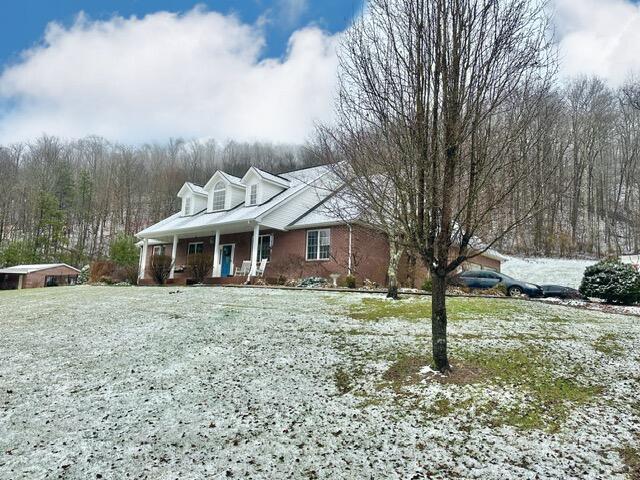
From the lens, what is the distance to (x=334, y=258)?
17.4 metres

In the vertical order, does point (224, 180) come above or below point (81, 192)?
below

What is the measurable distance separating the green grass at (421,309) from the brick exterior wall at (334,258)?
15.3 ft

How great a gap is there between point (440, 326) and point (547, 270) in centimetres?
2330

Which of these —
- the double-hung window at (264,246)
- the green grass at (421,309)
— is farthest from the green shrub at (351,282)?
the double-hung window at (264,246)

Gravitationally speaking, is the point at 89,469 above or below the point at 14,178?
below

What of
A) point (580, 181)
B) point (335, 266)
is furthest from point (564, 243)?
point (335, 266)

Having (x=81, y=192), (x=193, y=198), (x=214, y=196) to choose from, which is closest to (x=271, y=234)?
(x=214, y=196)

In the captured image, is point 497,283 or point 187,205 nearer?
point 497,283

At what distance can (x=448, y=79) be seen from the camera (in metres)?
4.88

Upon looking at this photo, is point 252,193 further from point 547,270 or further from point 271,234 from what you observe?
point 547,270

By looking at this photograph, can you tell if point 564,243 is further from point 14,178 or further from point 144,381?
point 14,178

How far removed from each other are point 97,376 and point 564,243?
30.6 meters

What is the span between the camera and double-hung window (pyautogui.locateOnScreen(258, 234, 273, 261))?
20.8 metres

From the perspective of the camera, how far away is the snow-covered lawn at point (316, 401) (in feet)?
11.2
